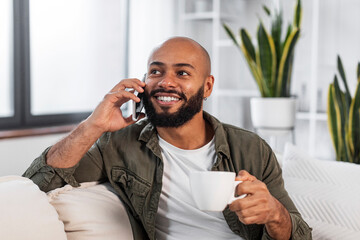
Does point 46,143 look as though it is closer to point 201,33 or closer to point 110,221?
point 110,221

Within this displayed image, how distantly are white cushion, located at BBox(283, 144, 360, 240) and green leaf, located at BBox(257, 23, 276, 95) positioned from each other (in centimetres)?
150

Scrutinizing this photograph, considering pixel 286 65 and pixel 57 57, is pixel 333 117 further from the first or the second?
pixel 57 57

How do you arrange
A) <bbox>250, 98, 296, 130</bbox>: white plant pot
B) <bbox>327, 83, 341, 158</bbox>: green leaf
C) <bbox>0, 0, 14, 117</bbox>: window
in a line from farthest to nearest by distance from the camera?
<bbox>250, 98, 296, 130</bbox>: white plant pot, <bbox>0, 0, 14, 117</bbox>: window, <bbox>327, 83, 341, 158</bbox>: green leaf

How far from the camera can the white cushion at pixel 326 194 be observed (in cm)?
141

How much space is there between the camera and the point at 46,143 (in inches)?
112

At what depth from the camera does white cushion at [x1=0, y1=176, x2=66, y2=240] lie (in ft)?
3.67

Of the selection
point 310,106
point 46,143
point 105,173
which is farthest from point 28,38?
point 310,106

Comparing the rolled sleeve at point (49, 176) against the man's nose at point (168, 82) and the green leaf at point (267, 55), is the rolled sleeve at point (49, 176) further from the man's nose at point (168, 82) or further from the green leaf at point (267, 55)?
the green leaf at point (267, 55)

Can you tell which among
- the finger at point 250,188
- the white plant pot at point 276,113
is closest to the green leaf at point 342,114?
the white plant pot at point 276,113

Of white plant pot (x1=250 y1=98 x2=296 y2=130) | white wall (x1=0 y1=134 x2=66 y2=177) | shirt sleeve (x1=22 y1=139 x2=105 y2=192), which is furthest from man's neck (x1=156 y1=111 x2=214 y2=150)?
white plant pot (x1=250 y1=98 x2=296 y2=130)

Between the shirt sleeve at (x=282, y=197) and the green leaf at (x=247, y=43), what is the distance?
1.72 meters

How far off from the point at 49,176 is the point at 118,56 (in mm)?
2262

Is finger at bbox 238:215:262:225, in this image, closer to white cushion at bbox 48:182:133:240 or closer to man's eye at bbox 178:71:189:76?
white cushion at bbox 48:182:133:240

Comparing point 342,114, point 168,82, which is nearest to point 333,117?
point 342,114
